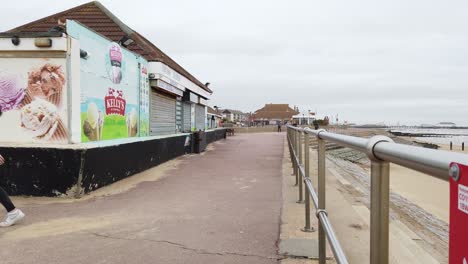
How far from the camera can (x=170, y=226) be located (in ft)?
17.7

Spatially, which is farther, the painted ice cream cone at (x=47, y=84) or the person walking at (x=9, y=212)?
the painted ice cream cone at (x=47, y=84)

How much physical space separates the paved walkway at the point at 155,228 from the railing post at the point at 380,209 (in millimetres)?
2719

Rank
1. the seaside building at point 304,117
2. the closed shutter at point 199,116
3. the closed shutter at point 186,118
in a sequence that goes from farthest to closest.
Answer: the seaside building at point 304,117, the closed shutter at point 199,116, the closed shutter at point 186,118

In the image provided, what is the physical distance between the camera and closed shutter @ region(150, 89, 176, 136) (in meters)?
13.7

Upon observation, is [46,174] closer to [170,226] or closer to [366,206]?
[170,226]

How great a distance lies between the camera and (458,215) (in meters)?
0.85


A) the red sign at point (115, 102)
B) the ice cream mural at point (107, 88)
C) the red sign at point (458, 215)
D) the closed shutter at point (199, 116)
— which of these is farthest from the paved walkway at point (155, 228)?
the closed shutter at point (199, 116)

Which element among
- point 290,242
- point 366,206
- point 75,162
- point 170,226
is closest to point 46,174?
point 75,162

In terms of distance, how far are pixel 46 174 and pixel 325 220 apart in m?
5.84

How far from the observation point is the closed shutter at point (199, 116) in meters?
22.0

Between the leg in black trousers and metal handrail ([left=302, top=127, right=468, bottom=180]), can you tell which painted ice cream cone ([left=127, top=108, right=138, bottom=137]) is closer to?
the leg in black trousers

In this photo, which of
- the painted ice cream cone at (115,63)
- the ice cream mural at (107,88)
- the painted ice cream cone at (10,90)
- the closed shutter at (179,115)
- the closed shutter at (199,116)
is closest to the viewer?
the painted ice cream cone at (10,90)

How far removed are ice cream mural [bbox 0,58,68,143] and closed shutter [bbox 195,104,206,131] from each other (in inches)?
558

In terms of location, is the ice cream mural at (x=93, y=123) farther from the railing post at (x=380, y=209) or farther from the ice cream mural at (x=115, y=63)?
the railing post at (x=380, y=209)
